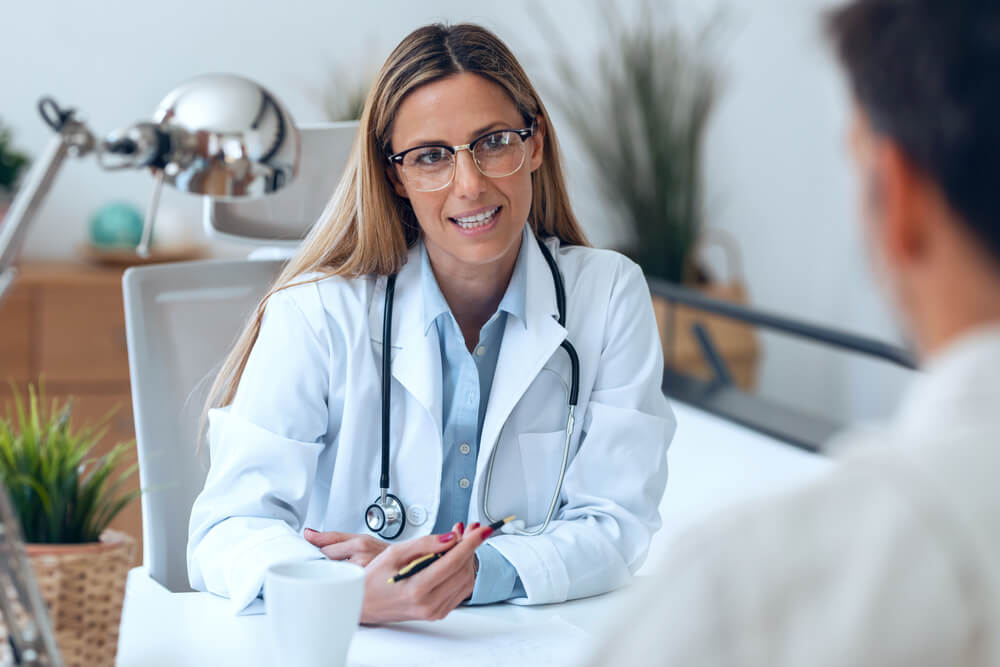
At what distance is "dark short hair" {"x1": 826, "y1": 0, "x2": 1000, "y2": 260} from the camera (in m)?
0.47

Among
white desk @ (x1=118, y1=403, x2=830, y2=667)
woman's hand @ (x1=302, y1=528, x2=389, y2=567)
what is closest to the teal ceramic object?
white desk @ (x1=118, y1=403, x2=830, y2=667)

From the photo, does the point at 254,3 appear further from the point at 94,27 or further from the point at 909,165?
the point at 909,165

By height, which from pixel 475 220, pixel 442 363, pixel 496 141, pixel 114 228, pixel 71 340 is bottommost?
pixel 71 340

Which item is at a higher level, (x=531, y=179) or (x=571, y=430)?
(x=531, y=179)

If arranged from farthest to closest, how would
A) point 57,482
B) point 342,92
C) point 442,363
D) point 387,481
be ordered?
point 342,92, point 442,363, point 387,481, point 57,482

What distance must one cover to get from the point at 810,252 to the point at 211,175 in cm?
364

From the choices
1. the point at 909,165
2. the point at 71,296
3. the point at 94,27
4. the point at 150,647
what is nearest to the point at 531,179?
the point at 150,647

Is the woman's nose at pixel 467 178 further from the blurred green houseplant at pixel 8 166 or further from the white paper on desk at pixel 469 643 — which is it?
the blurred green houseplant at pixel 8 166

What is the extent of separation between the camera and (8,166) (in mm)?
3324

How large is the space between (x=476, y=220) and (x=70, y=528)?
704 mm

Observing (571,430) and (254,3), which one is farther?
(254,3)

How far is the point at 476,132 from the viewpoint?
140 centimetres

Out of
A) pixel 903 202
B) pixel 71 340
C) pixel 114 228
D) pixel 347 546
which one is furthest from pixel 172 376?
pixel 114 228

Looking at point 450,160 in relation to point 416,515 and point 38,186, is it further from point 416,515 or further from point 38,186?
point 38,186
